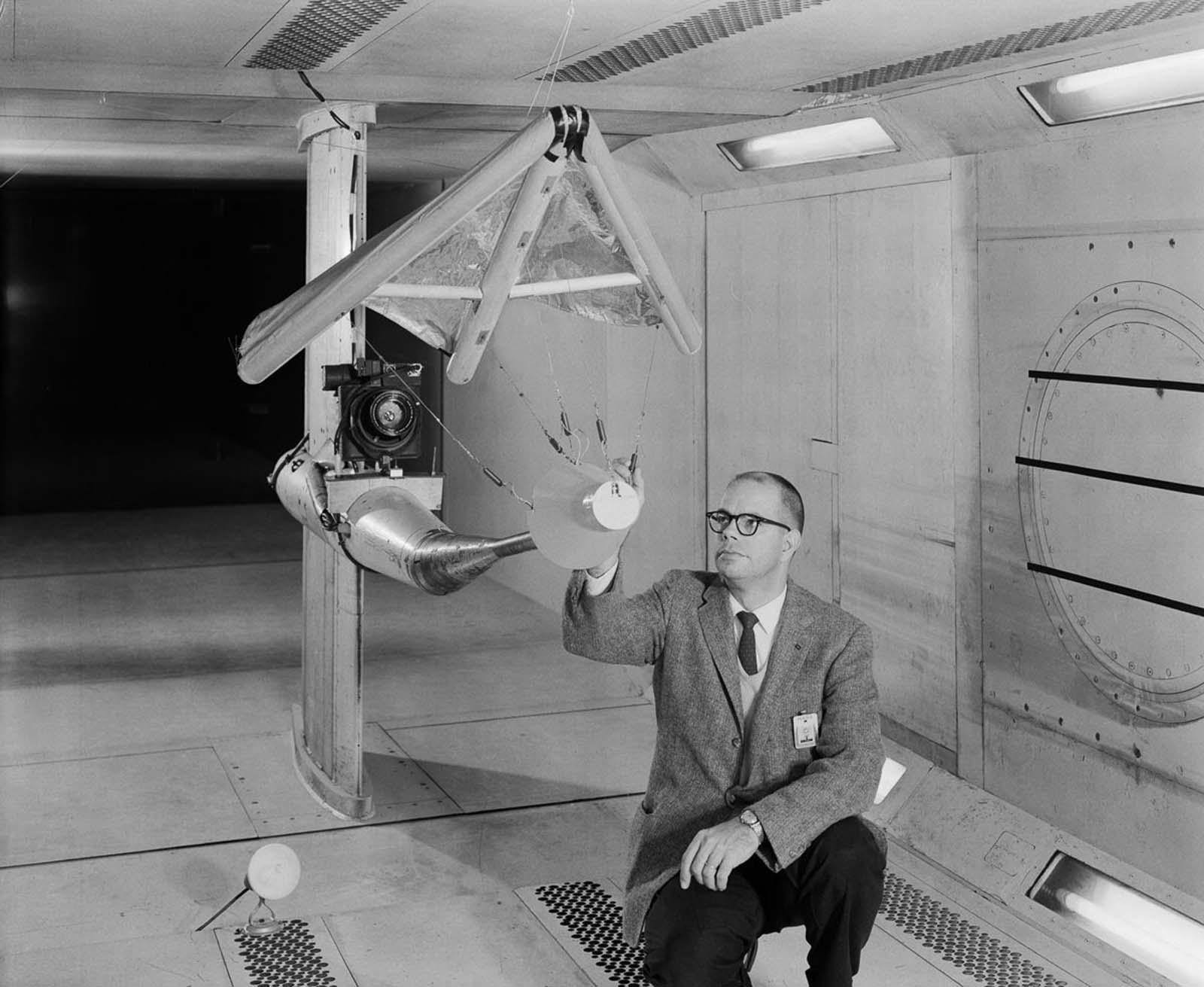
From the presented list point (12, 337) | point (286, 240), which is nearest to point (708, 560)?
point (286, 240)

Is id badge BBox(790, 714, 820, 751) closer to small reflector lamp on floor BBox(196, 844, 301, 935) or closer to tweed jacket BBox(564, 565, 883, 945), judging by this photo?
tweed jacket BBox(564, 565, 883, 945)

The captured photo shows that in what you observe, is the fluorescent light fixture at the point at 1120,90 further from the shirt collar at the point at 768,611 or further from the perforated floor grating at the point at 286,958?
the perforated floor grating at the point at 286,958

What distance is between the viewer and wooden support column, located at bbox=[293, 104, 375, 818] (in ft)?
14.4

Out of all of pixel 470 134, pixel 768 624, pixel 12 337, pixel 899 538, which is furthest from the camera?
pixel 12 337

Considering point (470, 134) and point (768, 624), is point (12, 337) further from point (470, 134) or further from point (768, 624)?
point (768, 624)

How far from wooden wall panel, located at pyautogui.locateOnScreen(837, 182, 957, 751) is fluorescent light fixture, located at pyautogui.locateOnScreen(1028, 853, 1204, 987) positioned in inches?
30.8

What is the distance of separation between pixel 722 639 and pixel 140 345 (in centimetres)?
1081

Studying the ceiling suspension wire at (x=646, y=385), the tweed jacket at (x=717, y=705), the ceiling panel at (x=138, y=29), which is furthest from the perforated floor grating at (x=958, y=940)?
the ceiling panel at (x=138, y=29)

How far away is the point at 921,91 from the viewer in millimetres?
4125

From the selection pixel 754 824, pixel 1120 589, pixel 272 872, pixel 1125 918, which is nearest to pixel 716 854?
pixel 754 824

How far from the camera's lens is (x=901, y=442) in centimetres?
480

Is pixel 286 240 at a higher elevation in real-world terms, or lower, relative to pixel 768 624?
higher

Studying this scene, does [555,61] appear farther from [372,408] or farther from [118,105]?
[118,105]

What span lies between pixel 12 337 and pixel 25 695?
7.08m
